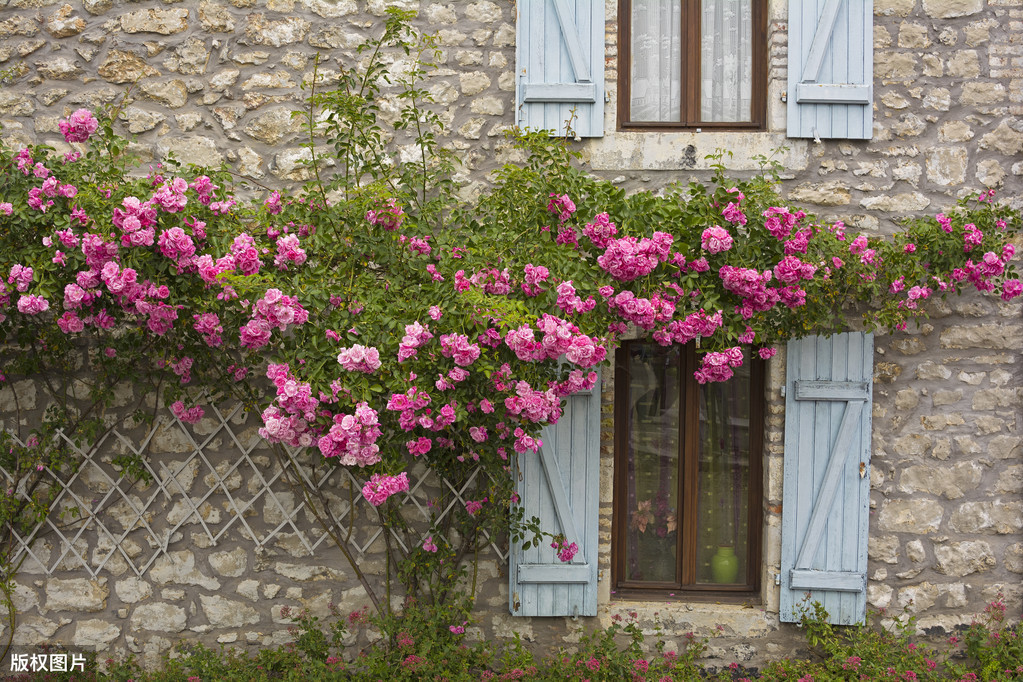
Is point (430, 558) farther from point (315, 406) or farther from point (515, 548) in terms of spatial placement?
point (315, 406)

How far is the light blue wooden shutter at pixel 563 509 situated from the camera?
3.73m

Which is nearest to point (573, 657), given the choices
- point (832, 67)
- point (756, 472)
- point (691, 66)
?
point (756, 472)

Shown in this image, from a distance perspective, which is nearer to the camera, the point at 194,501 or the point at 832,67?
the point at 832,67

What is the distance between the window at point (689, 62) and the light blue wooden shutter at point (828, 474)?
1.29 metres

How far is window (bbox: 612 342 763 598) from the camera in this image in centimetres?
396

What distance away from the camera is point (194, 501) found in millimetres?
3832

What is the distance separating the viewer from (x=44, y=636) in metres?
3.88

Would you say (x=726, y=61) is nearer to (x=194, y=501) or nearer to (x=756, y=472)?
(x=756, y=472)

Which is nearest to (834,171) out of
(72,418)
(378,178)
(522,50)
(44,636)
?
(522,50)

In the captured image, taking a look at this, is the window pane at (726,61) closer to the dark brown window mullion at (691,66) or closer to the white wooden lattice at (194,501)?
the dark brown window mullion at (691,66)

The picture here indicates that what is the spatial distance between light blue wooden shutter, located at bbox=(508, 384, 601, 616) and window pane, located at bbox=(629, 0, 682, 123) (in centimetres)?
148

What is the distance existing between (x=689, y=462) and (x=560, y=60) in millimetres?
2148

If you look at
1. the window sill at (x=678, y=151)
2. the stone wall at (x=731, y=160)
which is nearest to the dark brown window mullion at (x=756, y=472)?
the stone wall at (x=731, y=160)

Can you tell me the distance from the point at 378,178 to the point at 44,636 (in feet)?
9.54
